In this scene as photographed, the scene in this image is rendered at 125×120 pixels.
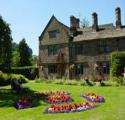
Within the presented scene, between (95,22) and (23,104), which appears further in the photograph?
(95,22)

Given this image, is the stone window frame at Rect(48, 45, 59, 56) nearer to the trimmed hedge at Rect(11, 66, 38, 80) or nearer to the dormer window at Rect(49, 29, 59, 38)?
the dormer window at Rect(49, 29, 59, 38)

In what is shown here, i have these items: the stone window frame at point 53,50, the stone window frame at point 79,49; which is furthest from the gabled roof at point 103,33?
the stone window frame at point 53,50

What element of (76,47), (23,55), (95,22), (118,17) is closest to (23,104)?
(76,47)

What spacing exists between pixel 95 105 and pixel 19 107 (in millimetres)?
5109

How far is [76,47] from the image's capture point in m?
45.4

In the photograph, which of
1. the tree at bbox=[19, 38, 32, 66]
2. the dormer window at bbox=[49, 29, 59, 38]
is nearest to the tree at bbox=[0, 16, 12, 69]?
the dormer window at bbox=[49, 29, 59, 38]

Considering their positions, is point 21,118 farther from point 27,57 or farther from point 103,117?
point 27,57

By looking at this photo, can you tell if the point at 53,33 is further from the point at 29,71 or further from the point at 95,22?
the point at 29,71

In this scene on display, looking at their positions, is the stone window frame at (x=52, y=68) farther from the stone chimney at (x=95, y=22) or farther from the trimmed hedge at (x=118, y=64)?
the trimmed hedge at (x=118, y=64)

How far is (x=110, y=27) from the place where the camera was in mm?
44750

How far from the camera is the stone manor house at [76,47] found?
4203 cm

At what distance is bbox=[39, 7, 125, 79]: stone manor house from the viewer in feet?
138

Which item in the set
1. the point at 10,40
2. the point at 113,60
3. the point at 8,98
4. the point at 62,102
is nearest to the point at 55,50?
the point at 113,60

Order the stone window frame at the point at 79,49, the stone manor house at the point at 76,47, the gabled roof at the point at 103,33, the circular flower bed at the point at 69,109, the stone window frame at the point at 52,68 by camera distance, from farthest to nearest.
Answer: the stone window frame at the point at 52,68, the stone window frame at the point at 79,49, the stone manor house at the point at 76,47, the gabled roof at the point at 103,33, the circular flower bed at the point at 69,109
